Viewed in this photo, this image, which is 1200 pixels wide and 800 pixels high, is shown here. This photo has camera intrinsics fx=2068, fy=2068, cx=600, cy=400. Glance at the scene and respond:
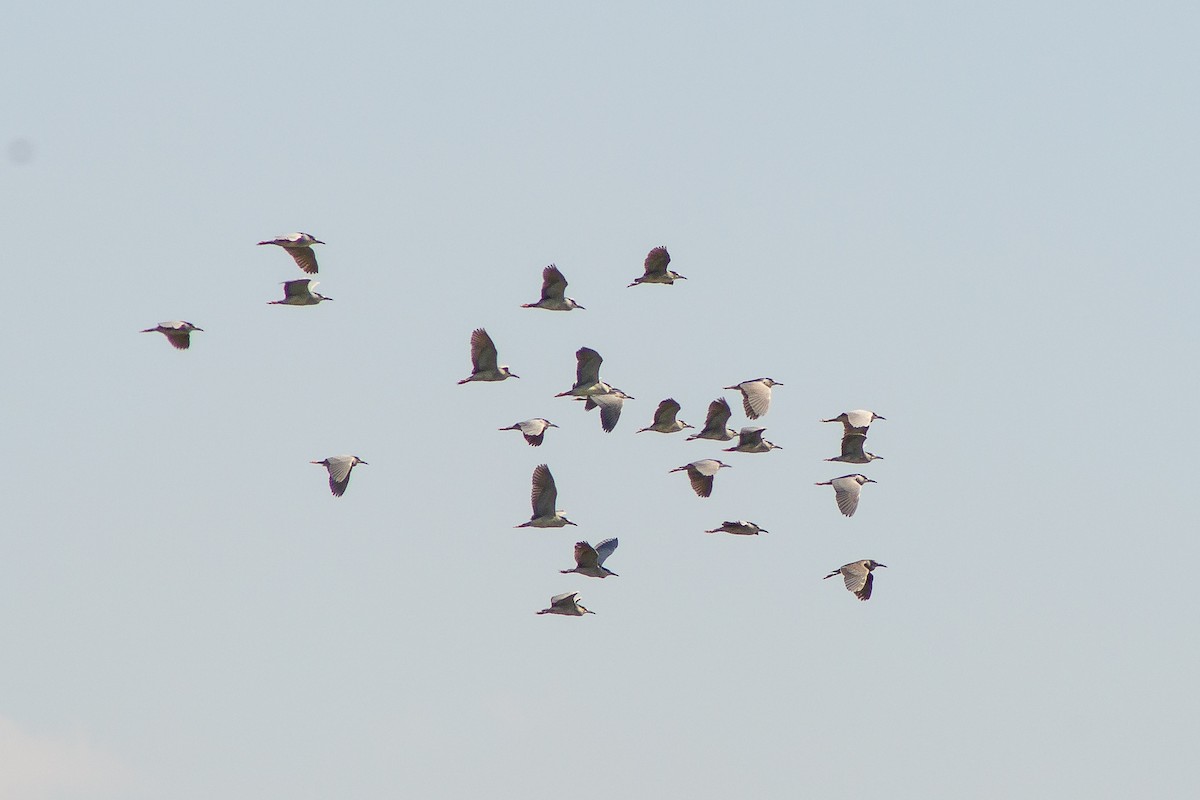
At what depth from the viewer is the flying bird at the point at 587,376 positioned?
5738cm

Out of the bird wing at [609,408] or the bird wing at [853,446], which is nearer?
the bird wing at [609,408]

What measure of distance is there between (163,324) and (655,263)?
1342cm

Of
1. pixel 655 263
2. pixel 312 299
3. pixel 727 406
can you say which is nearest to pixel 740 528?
pixel 727 406

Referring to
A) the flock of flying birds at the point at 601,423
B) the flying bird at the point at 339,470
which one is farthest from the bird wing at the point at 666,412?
the flying bird at the point at 339,470

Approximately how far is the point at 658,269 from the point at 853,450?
795 centimetres

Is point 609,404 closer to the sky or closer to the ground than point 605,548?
closer to the sky

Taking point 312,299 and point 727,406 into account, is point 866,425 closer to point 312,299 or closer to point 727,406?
point 727,406

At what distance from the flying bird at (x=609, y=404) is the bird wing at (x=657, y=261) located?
3483 mm

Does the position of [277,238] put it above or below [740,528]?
above

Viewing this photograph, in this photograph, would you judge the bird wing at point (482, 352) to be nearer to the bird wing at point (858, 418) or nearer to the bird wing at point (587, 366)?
the bird wing at point (587, 366)

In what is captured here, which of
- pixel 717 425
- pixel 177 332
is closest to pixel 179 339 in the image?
pixel 177 332

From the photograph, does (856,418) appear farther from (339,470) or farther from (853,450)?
(339,470)

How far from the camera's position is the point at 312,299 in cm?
5759

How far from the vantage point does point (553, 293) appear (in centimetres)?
5762
